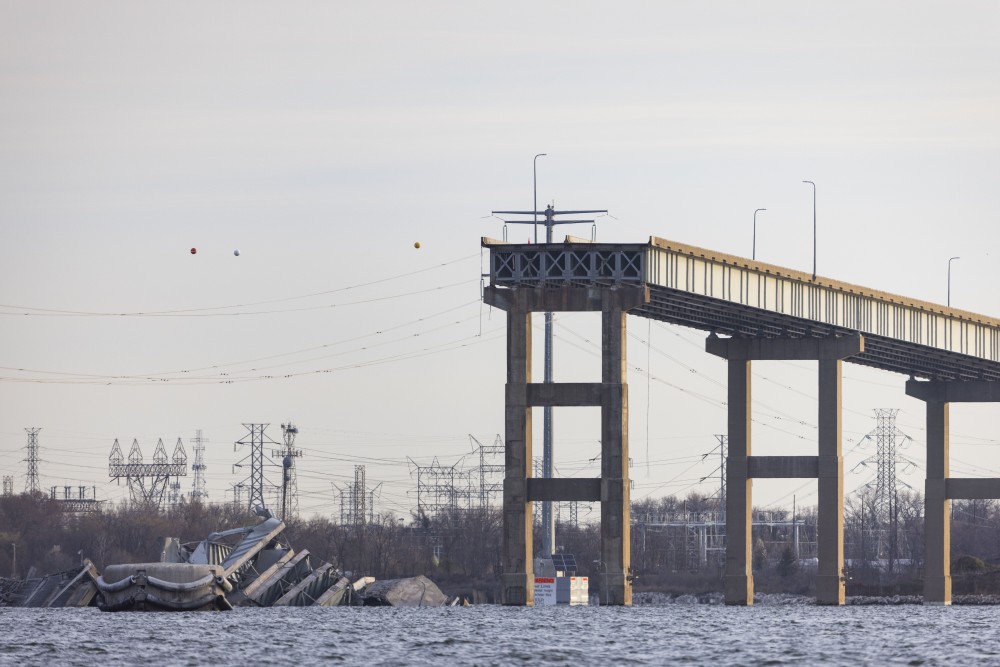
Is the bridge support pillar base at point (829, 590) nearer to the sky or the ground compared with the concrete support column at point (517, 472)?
nearer to the ground

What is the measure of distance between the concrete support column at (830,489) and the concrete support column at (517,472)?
82.2ft

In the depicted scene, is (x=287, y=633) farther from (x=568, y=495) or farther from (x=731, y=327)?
(x=731, y=327)

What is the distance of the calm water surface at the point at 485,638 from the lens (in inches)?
2790

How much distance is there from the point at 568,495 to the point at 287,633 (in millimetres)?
36013

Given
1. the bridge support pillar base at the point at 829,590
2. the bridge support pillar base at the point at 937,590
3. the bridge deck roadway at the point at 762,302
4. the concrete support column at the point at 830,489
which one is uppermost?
the bridge deck roadway at the point at 762,302

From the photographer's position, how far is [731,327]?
139875mm

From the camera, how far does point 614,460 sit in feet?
396

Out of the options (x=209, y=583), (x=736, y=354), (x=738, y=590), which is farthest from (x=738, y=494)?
(x=209, y=583)

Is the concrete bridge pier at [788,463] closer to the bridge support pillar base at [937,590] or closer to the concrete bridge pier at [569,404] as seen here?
the concrete bridge pier at [569,404]

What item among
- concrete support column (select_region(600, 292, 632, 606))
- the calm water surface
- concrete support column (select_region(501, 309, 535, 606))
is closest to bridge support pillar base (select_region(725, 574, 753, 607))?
concrete support column (select_region(600, 292, 632, 606))

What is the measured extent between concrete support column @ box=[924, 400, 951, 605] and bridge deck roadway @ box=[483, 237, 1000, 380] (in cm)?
412

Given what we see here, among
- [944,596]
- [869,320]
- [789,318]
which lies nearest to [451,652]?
[789,318]

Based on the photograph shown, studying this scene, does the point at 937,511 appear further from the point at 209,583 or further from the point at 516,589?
the point at 209,583

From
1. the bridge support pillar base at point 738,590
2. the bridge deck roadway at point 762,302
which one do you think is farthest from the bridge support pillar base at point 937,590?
the bridge support pillar base at point 738,590
